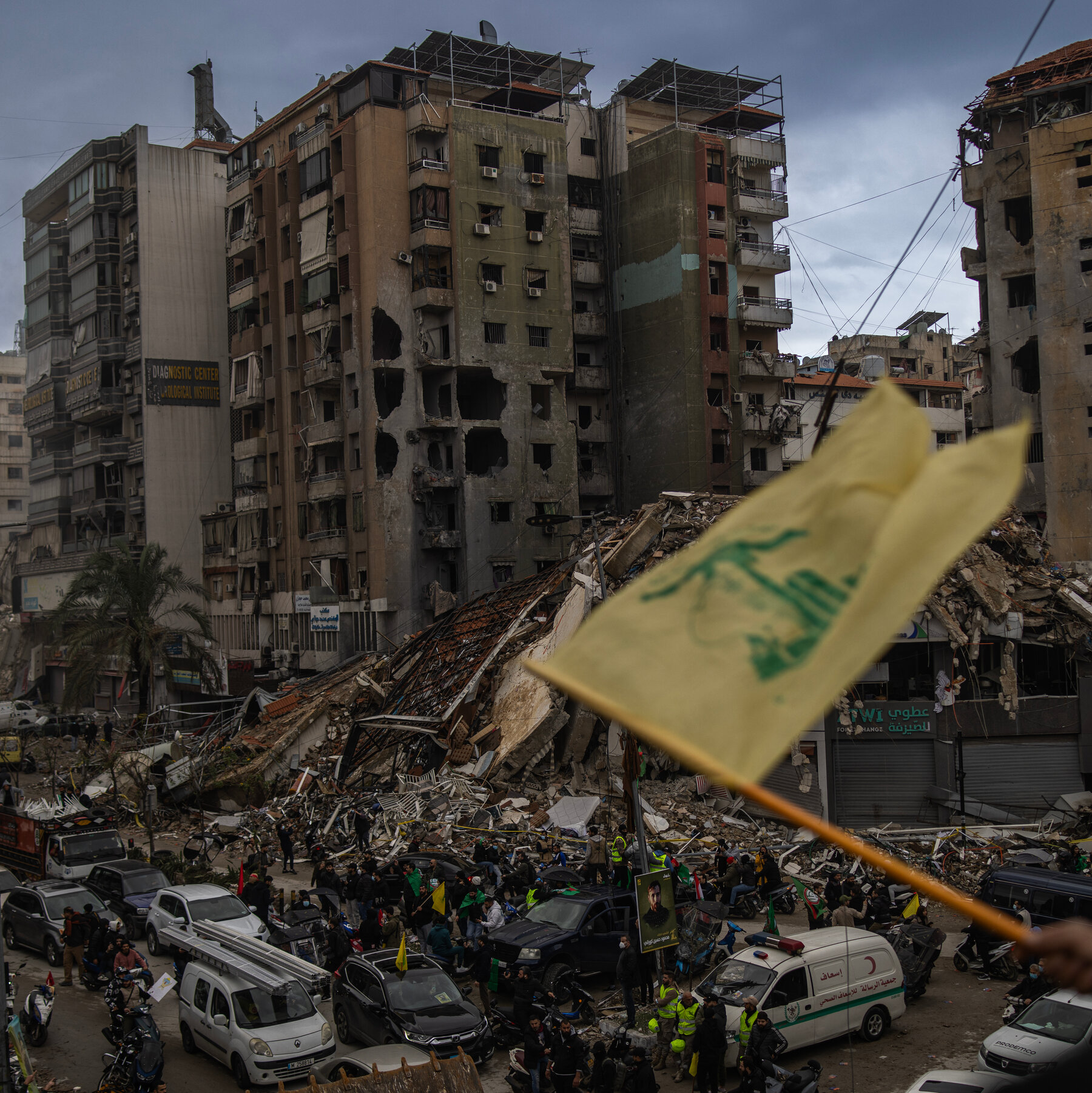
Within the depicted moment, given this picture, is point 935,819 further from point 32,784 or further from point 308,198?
point 308,198

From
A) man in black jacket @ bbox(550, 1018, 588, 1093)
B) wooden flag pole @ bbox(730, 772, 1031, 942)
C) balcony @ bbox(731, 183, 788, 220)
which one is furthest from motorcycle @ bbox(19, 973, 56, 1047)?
balcony @ bbox(731, 183, 788, 220)

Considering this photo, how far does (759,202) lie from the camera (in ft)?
191

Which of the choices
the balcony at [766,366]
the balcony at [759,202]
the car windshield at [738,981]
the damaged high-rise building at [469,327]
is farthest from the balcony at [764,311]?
the car windshield at [738,981]

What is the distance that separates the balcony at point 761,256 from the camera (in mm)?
57938

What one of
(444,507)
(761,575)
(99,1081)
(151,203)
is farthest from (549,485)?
(761,575)

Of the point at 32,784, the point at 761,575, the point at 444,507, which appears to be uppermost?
the point at 444,507

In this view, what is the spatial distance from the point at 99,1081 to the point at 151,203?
5960 cm

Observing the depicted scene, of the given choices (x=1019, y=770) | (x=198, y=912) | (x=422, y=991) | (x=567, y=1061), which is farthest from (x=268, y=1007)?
(x=1019, y=770)

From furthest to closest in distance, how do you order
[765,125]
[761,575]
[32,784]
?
[765,125], [32,784], [761,575]

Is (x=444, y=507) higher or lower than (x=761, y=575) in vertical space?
higher

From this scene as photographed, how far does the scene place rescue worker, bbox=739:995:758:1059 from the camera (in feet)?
43.7

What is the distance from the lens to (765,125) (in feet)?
204

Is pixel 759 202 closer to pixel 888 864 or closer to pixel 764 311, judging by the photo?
pixel 764 311

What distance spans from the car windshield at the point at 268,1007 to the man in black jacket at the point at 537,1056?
340cm
